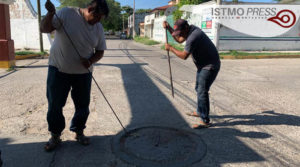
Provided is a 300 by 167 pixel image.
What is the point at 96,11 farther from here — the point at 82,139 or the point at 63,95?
the point at 82,139

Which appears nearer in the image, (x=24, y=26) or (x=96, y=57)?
(x=96, y=57)

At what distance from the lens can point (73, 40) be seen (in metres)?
2.86

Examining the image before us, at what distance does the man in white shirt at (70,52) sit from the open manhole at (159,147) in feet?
2.67

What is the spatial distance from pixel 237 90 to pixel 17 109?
5.01m

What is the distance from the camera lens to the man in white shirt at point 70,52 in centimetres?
276

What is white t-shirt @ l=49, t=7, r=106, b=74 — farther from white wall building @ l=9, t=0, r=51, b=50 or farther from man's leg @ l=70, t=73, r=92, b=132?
white wall building @ l=9, t=0, r=51, b=50

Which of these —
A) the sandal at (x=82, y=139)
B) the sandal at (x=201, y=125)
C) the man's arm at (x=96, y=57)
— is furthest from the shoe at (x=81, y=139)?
the sandal at (x=201, y=125)

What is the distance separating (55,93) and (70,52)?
19.9 inches

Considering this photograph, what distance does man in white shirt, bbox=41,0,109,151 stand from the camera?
276cm

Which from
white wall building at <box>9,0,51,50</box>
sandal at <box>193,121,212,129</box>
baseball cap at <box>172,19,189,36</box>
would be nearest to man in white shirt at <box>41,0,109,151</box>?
baseball cap at <box>172,19,189,36</box>

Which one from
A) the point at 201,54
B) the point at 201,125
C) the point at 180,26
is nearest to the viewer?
the point at 180,26

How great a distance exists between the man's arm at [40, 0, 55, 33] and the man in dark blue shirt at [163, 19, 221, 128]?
5.94ft

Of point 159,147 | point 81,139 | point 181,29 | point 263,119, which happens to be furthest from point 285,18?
point 81,139

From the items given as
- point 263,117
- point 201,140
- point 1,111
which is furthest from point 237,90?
point 1,111
